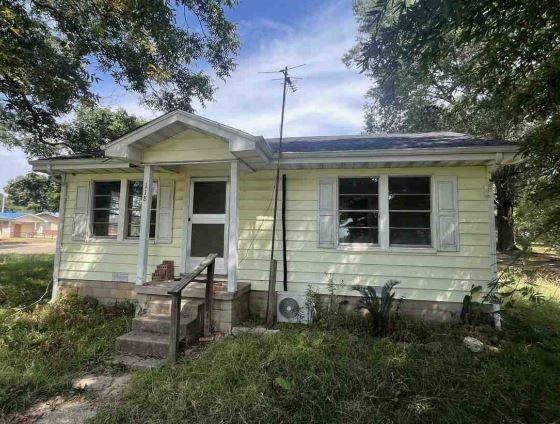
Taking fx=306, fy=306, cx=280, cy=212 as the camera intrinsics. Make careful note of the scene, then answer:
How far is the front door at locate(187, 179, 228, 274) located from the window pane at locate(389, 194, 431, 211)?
3.06 meters

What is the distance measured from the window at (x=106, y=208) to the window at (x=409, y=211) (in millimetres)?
5530

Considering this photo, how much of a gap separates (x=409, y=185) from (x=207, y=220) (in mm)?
3775

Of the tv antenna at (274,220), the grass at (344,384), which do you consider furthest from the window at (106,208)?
the grass at (344,384)

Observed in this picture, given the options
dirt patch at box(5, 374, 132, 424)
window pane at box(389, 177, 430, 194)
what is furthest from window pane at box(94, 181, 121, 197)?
window pane at box(389, 177, 430, 194)

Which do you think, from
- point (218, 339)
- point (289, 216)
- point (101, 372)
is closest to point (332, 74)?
point (289, 216)

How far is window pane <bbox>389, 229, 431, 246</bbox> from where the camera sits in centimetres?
529

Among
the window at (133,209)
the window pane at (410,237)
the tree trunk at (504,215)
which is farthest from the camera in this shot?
the tree trunk at (504,215)

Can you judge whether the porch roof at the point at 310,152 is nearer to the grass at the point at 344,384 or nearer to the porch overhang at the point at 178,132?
the porch overhang at the point at 178,132

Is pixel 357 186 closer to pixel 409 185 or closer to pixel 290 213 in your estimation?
pixel 409 185

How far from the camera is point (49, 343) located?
415 centimetres

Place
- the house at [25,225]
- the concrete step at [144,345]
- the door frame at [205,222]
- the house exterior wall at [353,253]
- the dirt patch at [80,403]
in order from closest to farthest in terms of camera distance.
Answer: the dirt patch at [80,403] → the concrete step at [144,345] → the house exterior wall at [353,253] → the door frame at [205,222] → the house at [25,225]

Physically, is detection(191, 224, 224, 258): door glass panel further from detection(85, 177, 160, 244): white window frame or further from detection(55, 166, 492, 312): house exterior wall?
detection(85, 177, 160, 244): white window frame

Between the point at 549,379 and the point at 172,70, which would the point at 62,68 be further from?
the point at 549,379

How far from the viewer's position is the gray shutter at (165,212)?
598 centimetres
